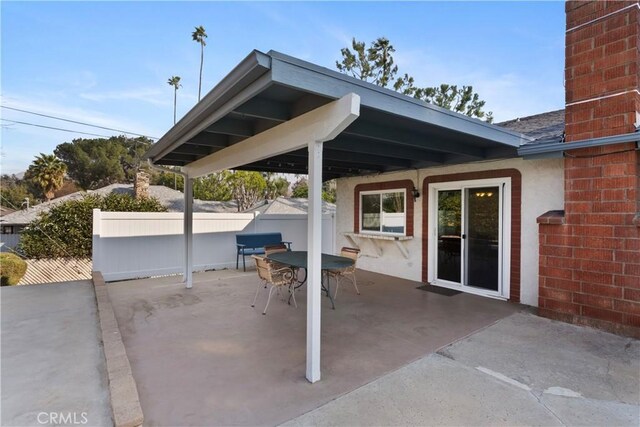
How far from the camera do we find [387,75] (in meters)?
17.1

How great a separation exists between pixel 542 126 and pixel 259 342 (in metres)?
6.45

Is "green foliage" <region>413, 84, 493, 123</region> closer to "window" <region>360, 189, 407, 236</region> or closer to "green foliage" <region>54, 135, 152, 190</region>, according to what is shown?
"window" <region>360, 189, 407, 236</region>

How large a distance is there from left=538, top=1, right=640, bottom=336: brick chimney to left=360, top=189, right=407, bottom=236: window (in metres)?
3.17

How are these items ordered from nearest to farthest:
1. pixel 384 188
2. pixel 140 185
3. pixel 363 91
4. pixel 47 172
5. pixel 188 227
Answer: pixel 363 91
pixel 188 227
pixel 384 188
pixel 140 185
pixel 47 172

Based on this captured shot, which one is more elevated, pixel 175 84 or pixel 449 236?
pixel 175 84

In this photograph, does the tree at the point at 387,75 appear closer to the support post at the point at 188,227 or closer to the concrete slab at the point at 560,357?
the support post at the point at 188,227

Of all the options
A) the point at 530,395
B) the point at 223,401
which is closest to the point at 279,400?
the point at 223,401

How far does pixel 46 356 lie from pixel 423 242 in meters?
6.31

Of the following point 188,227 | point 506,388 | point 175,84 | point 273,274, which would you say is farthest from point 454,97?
point 175,84

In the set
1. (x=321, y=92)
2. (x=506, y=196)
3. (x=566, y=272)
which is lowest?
(x=566, y=272)

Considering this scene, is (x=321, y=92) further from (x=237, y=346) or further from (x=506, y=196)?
(x=506, y=196)

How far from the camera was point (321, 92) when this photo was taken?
2545mm

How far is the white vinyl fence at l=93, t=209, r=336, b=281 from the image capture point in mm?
7020

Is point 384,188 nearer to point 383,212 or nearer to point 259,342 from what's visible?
point 383,212
